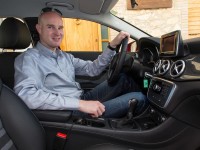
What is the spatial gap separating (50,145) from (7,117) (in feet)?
1.24

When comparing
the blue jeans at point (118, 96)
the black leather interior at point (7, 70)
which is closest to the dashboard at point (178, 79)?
the blue jeans at point (118, 96)

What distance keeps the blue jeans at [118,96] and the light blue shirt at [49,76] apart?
0.51ft

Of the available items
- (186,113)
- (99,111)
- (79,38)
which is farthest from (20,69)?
(79,38)

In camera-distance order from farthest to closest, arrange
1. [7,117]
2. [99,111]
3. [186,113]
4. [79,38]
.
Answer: [79,38] → [99,111] → [186,113] → [7,117]

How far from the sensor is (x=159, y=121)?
1499 mm

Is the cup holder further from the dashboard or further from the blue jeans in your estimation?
the dashboard

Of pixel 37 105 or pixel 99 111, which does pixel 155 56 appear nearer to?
pixel 99 111

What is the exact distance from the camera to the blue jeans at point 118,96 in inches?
65.1

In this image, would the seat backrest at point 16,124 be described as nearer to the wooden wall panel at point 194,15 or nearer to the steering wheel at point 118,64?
the steering wheel at point 118,64

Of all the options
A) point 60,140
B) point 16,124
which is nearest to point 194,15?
point 60,140

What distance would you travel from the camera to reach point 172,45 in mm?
1405

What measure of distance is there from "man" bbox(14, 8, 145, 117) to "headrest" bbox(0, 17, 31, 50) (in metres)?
0.24

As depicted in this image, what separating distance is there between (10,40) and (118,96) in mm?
831

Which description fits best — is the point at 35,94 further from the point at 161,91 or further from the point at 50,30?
the point at 161,91
